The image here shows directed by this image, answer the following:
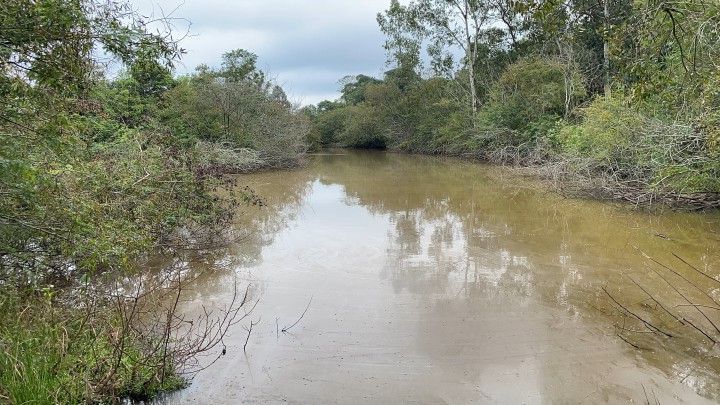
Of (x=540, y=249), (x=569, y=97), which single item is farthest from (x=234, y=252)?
(x=569, y=97)

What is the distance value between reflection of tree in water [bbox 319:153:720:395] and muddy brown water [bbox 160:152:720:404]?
0.03 m

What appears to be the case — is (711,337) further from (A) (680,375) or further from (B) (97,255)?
(B) (97,255)

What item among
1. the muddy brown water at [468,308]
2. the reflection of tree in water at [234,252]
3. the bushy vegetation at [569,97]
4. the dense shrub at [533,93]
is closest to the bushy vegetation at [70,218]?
the reflection of tree in water at [234,252]

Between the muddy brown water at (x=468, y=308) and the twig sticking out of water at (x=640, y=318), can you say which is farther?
the twig sticking out of water at (x=640, y=318)

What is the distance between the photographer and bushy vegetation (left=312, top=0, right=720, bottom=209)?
494 centimetres

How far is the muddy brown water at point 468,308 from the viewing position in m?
4.21

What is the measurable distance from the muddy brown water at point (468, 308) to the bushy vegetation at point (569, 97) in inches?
60.5

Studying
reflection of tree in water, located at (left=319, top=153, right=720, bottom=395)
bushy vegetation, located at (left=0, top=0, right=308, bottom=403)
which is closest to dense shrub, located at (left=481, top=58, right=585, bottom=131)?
reflection of tree in water, located at (left=319, top=153, right=720, bottom=395)

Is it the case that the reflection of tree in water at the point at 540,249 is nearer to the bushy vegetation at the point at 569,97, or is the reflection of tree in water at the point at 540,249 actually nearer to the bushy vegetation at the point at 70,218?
the bushy vegetation at the point at 569,97

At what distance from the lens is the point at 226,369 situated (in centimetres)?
450

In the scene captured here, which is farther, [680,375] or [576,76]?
[576,76]

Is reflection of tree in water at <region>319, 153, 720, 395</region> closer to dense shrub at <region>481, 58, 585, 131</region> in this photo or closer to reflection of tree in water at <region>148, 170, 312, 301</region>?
reflection of tree in water at <region>148, 170, 312, 301</region>

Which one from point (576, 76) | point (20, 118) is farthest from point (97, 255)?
point (576, 76)

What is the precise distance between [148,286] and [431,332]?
3.62m
